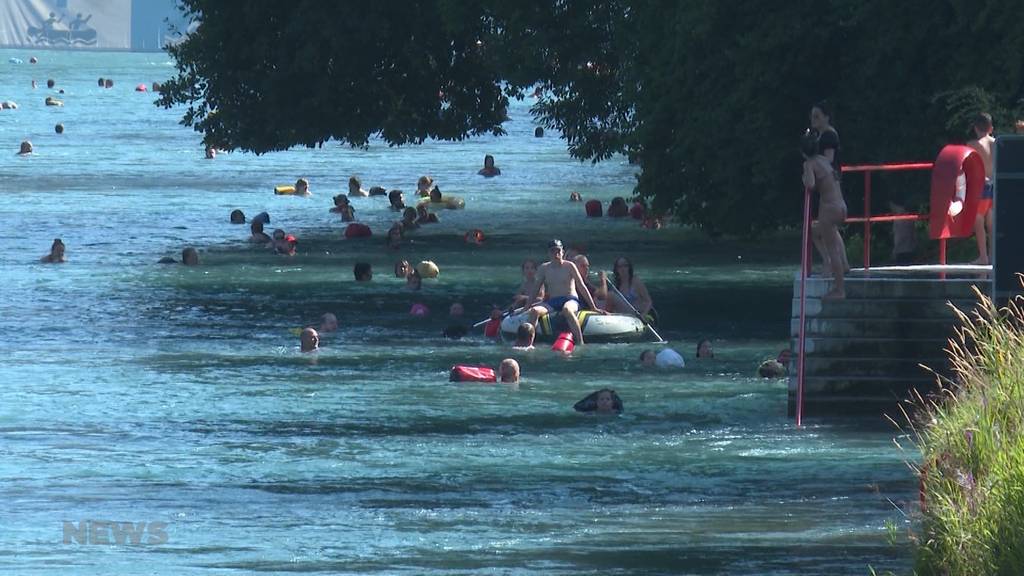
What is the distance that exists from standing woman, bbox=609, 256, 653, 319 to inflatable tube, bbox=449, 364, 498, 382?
4.29 metres

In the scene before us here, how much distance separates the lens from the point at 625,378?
26406 mm

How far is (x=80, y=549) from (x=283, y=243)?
86.1 ft

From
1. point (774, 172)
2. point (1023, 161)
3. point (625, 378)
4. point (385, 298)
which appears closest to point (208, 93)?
point (385, 298)

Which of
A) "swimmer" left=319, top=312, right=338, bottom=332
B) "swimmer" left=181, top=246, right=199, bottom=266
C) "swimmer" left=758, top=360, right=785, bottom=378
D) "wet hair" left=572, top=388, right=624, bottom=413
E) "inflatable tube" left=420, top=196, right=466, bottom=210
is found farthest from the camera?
"inflatable tube" left=420, top=196, right=466, bottom=210

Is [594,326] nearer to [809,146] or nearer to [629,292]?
[629,292]

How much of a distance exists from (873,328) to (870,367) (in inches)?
16.4

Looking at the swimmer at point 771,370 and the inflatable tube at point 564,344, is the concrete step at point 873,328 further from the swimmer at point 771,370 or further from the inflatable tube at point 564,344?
the inflatable tube at point 564,344

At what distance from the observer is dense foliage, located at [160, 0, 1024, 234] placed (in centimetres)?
2989

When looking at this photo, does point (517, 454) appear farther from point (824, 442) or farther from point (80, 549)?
point (80, 549)

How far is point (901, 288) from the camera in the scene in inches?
893

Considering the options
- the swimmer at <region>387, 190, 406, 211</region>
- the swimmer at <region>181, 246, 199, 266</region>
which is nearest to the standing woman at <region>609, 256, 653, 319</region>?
the swimmer at <region>181, 246, 199, 266</region>

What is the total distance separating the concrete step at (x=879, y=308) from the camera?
22.6 m

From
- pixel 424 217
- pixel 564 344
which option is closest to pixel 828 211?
pixel 564 344

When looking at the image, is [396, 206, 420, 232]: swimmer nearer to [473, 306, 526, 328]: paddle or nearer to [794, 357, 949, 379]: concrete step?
[473, 306, 526, 328]: paddle
